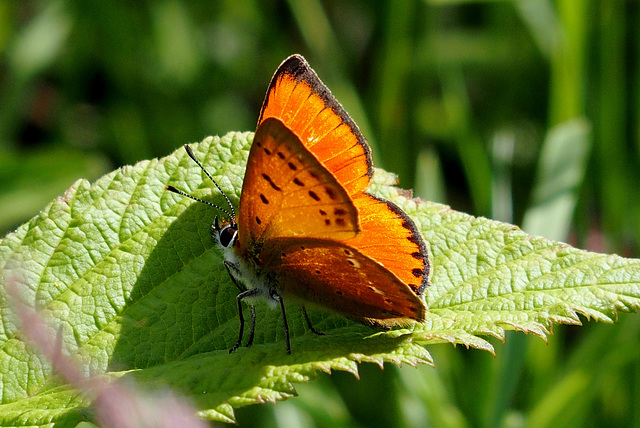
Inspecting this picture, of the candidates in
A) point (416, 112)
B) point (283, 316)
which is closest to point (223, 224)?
point (283, 316)

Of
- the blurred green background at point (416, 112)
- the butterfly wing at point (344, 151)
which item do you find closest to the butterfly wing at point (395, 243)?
the butterfly wing at point (344, 151)

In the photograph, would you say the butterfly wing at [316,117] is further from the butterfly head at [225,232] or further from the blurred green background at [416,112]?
the blurred green background at [416,112]

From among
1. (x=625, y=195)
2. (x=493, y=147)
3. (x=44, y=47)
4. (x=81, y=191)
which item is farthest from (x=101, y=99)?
(x=625, y=195)

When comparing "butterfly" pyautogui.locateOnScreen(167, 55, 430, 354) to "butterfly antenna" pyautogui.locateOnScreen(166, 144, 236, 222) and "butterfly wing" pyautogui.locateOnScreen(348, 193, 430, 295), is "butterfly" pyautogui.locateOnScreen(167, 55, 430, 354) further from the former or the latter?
"butterfly antenna" pyautogui.locateOnScreen(166, 144, 236, 222)

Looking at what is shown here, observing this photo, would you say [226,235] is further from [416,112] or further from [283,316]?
[416,112]

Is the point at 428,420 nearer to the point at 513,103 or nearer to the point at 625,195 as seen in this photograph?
the point at 625,195

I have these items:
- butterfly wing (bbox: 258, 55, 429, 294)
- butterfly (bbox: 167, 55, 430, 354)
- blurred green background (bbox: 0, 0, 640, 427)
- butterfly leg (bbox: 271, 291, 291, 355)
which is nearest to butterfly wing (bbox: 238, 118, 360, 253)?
butterfly (bbox: 167, 55, 430, 354)
